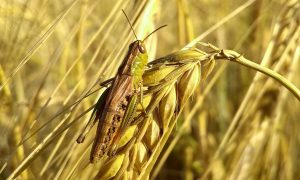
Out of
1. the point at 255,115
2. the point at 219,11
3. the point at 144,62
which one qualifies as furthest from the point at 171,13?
the point at 144,62

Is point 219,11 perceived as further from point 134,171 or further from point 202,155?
point 134,171

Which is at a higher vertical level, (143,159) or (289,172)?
(289,172)

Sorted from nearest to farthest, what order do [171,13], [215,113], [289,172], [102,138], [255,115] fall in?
[102,138]
[255,115]
[289,172]
[215,113]
[171,13]

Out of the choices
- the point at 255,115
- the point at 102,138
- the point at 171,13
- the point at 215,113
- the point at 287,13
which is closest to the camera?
the point at 102,138

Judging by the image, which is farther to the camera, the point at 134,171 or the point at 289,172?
the point at 289,172
